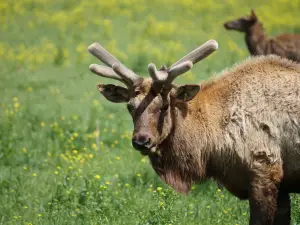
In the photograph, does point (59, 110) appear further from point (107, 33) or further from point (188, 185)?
point (107, 33)

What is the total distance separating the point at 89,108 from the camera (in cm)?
1330

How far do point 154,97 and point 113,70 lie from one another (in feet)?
1.90

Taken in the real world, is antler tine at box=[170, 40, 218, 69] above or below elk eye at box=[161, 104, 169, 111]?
above

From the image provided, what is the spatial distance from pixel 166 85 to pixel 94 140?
4.42 metres

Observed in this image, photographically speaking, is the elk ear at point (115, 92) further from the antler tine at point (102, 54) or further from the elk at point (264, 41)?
the elk at point (264, 41)

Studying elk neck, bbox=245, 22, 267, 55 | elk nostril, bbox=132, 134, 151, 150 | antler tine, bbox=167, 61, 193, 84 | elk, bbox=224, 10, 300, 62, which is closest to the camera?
elk nostril, bbox=132, 134, 151, 150

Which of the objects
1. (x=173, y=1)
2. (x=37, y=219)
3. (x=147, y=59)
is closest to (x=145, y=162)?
(x=37, y=219)

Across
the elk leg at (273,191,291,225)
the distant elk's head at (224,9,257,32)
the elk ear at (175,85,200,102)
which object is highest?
the distant elk's head at (224,9,257,32)

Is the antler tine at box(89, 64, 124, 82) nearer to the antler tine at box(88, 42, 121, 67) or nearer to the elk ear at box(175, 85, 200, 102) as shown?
the antler tine at box(88, 42, 121, 67)

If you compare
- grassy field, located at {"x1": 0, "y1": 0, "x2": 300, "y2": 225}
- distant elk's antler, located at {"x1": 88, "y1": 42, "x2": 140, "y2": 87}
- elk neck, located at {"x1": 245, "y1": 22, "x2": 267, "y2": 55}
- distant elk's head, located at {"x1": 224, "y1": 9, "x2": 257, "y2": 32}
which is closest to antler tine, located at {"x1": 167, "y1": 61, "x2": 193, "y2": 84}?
distant elk's antler, located at {"x1": 88, "y1": 42, "x2": 140, "y2": 87}

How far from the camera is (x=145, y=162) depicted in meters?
9.89

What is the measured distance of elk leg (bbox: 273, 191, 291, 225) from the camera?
23.4 feet

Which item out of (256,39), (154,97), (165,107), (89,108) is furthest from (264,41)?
(154,97)

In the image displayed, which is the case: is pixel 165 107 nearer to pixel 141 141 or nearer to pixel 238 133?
pixel 141 141
